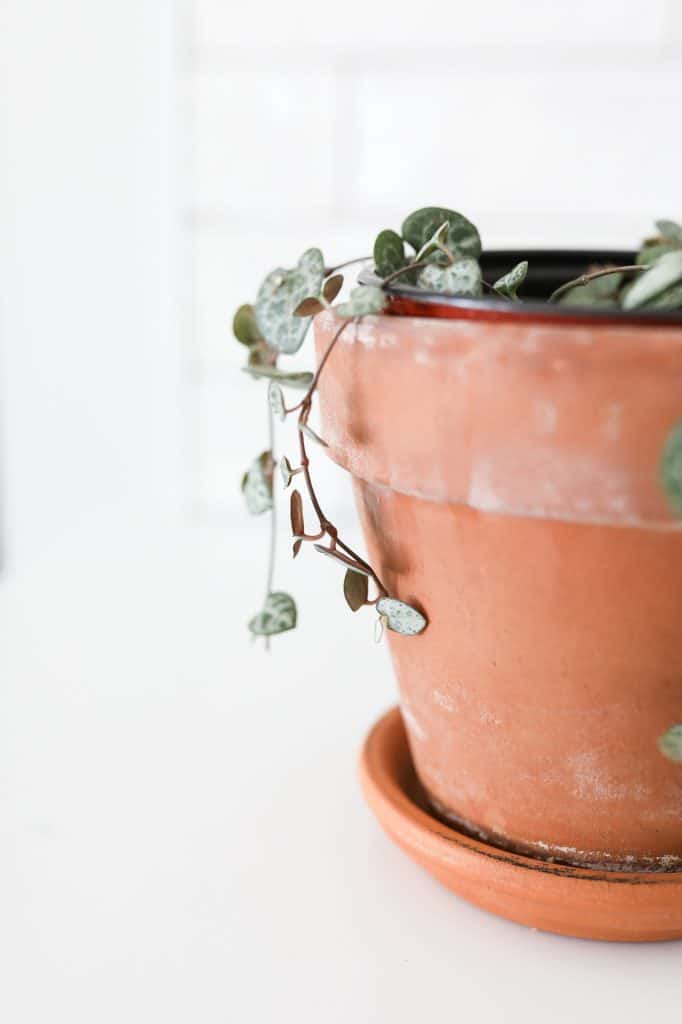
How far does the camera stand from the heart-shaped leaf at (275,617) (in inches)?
19.3

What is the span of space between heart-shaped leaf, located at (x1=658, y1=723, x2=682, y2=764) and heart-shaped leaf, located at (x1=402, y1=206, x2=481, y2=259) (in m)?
0.23

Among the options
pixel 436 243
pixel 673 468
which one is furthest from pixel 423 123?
pixel 673 468

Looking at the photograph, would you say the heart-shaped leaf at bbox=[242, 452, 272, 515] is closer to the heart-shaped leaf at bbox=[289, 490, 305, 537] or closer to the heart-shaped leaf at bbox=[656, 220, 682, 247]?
the heart-shaped leaf at bbox=[289, 490, 305, 537]

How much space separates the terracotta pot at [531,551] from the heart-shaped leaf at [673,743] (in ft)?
0.07

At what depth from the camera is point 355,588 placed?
451 millimetres

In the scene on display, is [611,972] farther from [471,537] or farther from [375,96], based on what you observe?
[375,96]

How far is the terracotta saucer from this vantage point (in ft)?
1.33

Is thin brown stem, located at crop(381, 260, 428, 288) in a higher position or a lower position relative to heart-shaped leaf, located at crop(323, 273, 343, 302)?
higher

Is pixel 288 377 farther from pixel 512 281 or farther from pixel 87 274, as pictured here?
pixel 87 274

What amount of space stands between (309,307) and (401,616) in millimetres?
145

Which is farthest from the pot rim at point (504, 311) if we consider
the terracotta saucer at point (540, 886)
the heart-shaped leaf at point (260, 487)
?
the terracotta saucer at point (540, 886)

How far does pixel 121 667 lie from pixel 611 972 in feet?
1.41

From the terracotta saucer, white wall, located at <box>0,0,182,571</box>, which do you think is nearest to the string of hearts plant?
the terracotta saucer

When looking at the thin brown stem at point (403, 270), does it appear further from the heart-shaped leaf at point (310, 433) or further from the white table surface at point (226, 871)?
the white table surface at point (226, 871)
